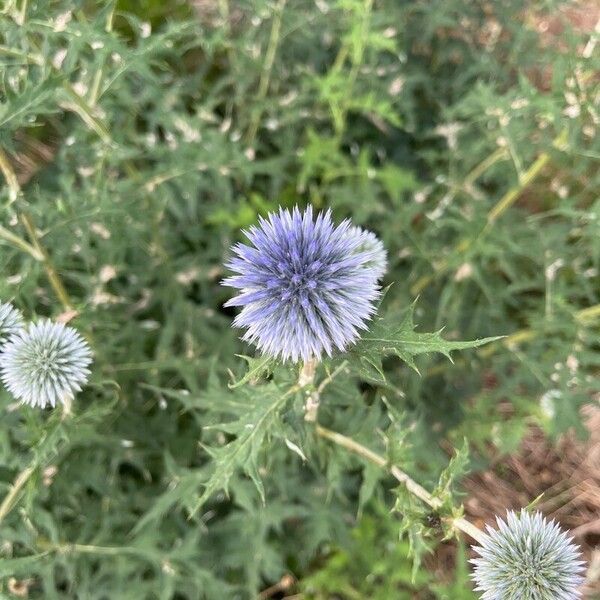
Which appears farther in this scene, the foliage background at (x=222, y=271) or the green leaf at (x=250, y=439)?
the foliage background at (x=222, y=271)

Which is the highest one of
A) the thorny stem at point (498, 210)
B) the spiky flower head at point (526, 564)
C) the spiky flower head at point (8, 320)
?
the thorny stem at point (498, 210)

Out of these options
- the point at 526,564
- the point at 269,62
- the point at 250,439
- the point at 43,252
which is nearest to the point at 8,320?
the point at 43,252

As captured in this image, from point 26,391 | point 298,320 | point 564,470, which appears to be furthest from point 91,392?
point 564,470

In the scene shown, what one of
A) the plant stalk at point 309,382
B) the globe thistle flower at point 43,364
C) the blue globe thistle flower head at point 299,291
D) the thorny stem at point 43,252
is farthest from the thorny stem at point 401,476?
the thorny stem at point 43,252

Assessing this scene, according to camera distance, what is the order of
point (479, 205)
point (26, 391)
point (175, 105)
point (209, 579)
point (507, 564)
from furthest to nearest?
point (175, 105)
point (479, 205)
point (209, 579)
point (26, 391)
point (507, 564)

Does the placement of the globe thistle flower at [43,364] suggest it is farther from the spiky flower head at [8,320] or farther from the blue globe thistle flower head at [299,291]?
the blue globe thistle flower head at [299,291]

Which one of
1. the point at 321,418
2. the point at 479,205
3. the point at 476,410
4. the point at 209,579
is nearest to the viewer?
the point at 321,418

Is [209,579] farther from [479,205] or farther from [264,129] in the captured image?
→ [264,129]
